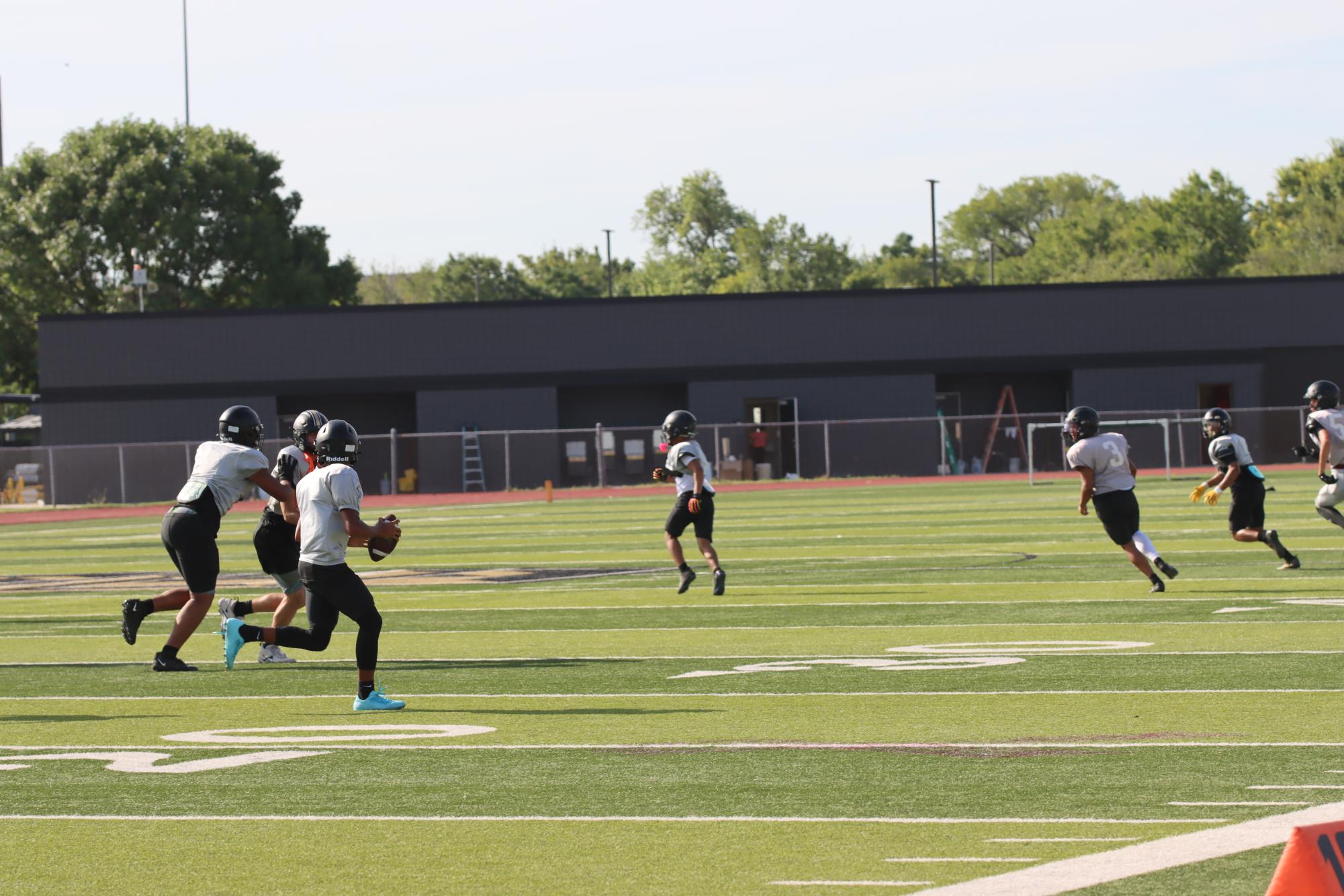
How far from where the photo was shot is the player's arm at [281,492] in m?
12.0

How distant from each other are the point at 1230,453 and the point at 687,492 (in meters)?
5.29

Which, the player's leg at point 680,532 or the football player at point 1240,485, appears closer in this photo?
the player's leg at point 680,532

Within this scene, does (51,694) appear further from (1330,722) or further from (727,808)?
(1330,722)

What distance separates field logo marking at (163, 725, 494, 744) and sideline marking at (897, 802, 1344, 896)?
4046 millimetres

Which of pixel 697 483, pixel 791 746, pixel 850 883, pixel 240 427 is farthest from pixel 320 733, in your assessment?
pixel 697 483

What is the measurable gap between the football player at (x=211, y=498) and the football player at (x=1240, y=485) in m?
9.53

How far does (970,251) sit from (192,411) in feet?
274

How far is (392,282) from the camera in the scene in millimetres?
147750

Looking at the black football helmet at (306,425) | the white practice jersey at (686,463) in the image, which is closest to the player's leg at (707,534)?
the white practice jersey at (686,463)

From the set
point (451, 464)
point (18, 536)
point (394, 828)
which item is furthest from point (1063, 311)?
point (394, 828)

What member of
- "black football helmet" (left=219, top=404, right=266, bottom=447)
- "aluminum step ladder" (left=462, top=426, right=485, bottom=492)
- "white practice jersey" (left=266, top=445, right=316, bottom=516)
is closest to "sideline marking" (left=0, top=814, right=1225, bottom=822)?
"black football helmet" (left=219, top=404, right=266, bottom=447)

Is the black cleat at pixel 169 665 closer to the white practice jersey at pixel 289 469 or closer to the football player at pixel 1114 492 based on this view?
the white practice jersey at pixel 289 469

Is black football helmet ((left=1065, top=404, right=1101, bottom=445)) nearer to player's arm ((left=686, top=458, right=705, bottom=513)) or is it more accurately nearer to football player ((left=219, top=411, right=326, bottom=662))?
player's arm ((left=686, top=458, right=705, bottom=513))

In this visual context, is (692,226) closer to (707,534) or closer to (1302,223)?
(1302,223)
